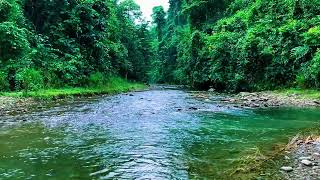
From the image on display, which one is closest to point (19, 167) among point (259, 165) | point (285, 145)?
point (259, 165)

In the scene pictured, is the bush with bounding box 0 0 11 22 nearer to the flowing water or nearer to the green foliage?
the green foliage

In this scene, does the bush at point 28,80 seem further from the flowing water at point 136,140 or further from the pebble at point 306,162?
the pebble at point 306,162

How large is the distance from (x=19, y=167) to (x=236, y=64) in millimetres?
28539

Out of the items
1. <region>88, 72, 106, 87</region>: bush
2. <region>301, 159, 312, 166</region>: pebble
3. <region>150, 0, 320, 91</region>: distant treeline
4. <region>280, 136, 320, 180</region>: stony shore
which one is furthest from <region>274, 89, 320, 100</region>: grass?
<region>88, 72, 106, 87</region>: bush

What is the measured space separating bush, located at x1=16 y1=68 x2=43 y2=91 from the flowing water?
6.62 m

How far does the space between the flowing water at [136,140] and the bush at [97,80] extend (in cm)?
1555

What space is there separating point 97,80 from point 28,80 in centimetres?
1077

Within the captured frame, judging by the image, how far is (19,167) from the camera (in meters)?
7.30

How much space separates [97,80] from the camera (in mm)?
33281

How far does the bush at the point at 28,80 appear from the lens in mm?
22500

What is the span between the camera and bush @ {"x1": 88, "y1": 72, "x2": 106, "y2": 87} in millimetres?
32156

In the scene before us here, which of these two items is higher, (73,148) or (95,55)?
(95,55)

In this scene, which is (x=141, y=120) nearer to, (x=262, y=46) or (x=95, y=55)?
(x=262, y=46)

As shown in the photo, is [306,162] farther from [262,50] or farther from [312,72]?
[262,50]
